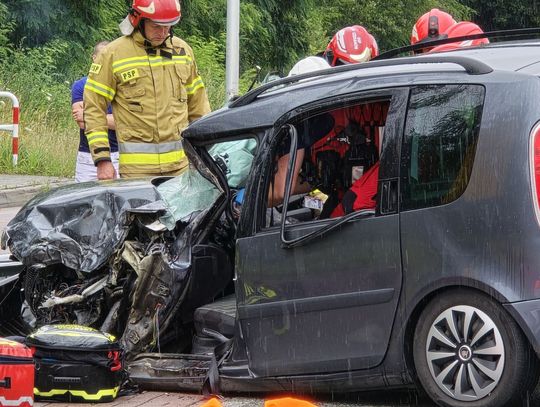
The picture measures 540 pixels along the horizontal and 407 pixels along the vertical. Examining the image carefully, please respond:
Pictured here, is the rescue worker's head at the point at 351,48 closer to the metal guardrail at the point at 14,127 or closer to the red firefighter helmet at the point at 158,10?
the red firefighter helmet at the point at 158,10

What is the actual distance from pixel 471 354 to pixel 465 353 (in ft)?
0.08

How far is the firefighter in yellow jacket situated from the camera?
7359mm

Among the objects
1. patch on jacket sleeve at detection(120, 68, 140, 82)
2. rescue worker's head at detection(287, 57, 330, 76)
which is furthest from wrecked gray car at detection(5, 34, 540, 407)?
rescue worker's head at detection(287, 57, 330, 76)

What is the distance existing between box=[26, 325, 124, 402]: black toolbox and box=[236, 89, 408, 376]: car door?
681 millimetres

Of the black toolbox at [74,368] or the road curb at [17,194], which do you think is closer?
the black toolbox at [74,368]

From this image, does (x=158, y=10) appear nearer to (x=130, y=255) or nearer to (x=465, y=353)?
(x=130, y=255)

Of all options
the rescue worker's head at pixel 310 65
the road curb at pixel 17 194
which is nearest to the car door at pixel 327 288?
the rescue worker's head at pixel 310 65

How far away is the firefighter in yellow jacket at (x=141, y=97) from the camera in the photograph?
24.1ft

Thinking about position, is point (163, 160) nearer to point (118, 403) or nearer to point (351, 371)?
point (118, 403)

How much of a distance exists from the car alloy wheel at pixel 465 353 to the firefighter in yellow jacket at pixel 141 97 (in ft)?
10.5

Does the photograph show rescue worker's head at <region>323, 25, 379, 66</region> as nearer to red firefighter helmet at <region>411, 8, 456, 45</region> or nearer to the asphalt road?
red firefighter helmet at <region>411, 8, 456, 45</region>

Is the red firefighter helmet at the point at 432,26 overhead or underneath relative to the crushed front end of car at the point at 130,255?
overhead

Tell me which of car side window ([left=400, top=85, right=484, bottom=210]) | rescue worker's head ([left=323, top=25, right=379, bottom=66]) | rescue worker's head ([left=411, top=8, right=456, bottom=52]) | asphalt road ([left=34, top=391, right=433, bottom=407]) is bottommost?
asphalt road ([left=34, top=391, right=433, bottom=407])

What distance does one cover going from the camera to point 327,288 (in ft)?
16.4
